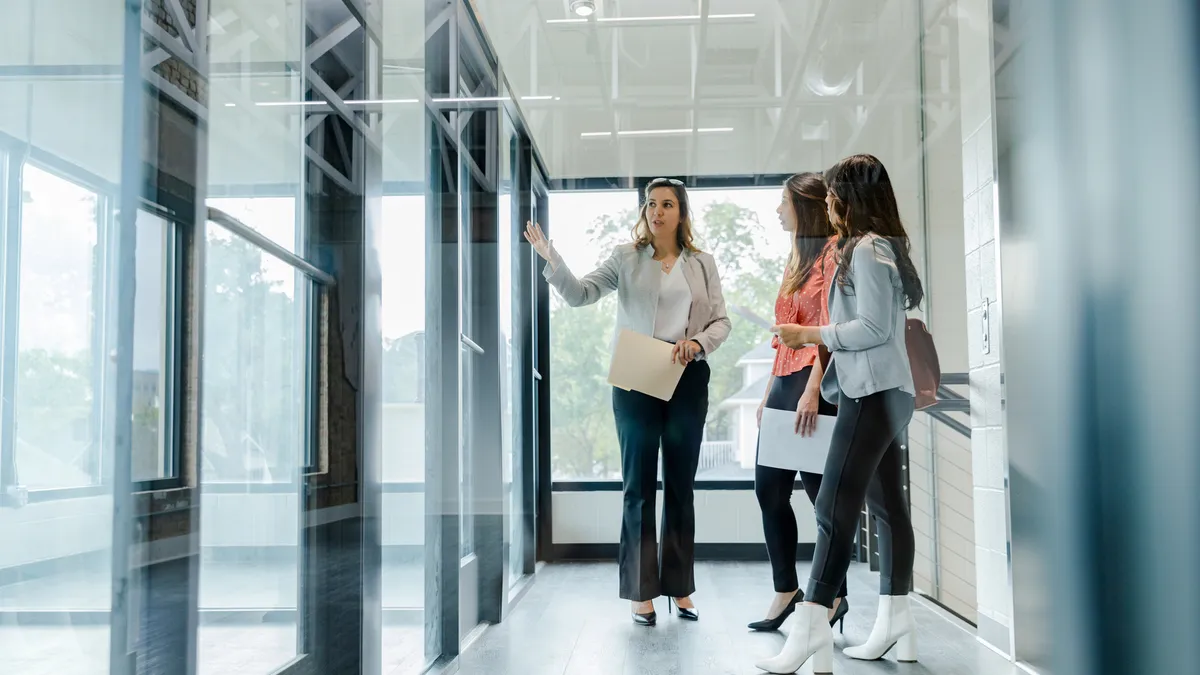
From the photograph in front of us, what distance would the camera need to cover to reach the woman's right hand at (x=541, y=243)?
2.19 metres

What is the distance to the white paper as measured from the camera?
2.06m

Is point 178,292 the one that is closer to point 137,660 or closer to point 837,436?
point 137,660

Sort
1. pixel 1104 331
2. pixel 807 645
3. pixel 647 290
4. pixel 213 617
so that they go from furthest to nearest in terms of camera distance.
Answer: pixel 647 290, pixel 807 645, pixel 1104 331, pixel 213 617

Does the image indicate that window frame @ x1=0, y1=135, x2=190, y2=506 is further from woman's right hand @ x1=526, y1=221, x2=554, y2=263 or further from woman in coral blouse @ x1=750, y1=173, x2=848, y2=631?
woman in coral blouse @ x1=750, y1=173, x2=848, y2=631

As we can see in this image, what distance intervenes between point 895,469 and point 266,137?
1.52m

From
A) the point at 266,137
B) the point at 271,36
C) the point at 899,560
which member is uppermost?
the point at 271,36

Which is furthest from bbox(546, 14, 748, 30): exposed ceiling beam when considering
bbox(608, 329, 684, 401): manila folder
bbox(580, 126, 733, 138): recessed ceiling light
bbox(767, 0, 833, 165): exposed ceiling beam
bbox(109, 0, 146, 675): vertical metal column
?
bbox(109, 0, 146, 675): vertical metal column

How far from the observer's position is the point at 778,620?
2061 millimetres

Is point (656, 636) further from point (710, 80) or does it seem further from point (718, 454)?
point (710, 80)

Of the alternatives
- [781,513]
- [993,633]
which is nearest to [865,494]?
[781,513]

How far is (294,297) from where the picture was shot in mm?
1605

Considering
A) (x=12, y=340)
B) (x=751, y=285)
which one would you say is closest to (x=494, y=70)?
(x=751, y=285)

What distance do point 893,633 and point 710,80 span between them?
4.58ft

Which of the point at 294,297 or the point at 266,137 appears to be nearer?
the point at 266,137
